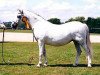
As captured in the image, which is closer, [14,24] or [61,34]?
[61,34]

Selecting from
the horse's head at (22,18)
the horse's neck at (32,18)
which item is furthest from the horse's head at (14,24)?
the horse's neck at (32,18)

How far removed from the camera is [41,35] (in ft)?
48.1

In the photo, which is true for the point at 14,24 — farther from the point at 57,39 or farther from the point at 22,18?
the point at 57,39

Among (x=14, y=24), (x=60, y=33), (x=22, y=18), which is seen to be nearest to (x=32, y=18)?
(x=22, y=18)

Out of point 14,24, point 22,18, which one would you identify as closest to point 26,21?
point 22,18

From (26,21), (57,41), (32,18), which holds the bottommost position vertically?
(57,41)

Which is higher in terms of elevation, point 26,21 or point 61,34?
point 26,21

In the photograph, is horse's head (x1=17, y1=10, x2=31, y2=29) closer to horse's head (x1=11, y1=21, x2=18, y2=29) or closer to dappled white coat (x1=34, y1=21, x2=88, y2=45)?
horse's head (x1=11, y1=21, x2=18, y2=29)

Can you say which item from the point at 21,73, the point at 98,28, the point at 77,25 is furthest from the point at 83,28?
the point at 98,28

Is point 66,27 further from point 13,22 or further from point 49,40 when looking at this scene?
point 13,22

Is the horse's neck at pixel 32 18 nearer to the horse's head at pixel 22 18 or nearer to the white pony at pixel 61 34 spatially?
the horse's head at pixel 22 18

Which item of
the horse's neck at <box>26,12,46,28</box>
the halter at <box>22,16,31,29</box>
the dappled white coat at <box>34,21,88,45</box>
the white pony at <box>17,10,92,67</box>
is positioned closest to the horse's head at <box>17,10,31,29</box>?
the halter at <box>22,16,31,29</box>

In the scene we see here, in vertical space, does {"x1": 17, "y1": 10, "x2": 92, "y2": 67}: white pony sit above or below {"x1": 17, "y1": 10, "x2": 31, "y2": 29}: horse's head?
below

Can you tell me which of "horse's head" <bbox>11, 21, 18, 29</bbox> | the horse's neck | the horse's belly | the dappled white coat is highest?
the horse's neck
